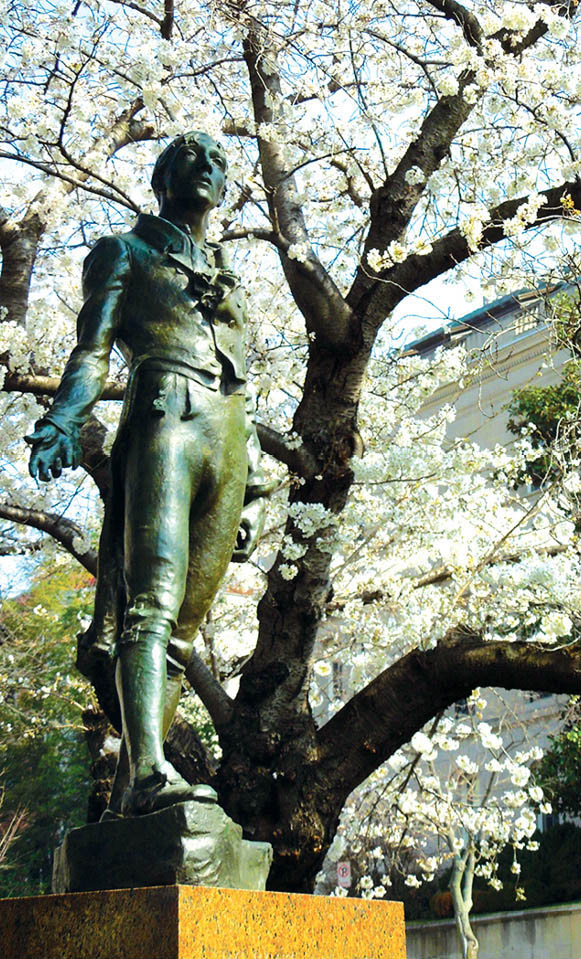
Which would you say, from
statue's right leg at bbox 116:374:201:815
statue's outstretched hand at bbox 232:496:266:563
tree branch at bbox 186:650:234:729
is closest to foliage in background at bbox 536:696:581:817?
tree branch at bbox 186:650:234:729

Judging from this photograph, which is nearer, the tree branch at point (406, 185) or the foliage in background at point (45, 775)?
the tree branch at point (406, 185)

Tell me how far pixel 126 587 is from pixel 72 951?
1.25 meters

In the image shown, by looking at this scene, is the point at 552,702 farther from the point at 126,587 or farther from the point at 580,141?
the point at 126,587

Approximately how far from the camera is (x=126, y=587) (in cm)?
404

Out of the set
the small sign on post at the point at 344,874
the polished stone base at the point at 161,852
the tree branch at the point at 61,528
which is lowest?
the polished stone base at the point at 161,852

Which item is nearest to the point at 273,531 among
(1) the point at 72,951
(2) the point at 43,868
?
(1) the point at 72,951

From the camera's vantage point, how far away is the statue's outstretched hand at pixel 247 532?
4555 millimetres

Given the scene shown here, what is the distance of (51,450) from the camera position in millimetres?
3861

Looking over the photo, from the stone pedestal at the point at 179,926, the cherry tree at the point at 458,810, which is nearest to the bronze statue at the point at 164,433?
the stone pedestal at the point at 179,926

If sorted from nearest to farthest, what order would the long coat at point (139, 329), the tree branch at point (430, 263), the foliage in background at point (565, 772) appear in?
the long coat at point (139, 329)
the tree branch at point (430, 263)
the foliage in background at point (565, 772)

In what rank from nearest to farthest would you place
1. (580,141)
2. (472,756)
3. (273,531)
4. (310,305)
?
(310,305) < (580,141) < (273,531) < (472,756)

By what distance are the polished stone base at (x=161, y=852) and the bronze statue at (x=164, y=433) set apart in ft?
0.80

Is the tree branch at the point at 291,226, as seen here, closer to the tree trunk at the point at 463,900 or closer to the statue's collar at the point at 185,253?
the statue's collar at the point at 185,253

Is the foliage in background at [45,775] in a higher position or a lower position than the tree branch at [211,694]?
higher
